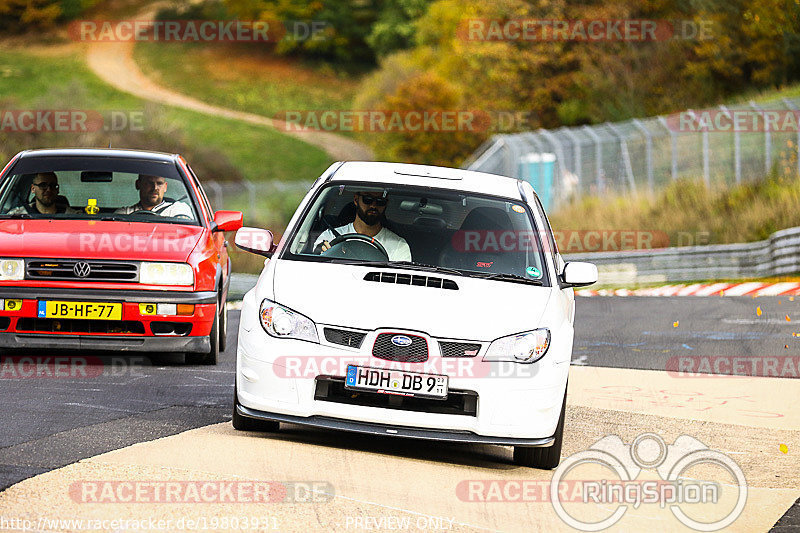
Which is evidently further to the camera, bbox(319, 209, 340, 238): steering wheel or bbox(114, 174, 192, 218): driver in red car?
bbox(114, 174, 192, 218): driver in red car

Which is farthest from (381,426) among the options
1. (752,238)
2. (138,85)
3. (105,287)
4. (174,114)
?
(138,85)

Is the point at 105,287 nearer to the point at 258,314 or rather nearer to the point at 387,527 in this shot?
the point at 258,314

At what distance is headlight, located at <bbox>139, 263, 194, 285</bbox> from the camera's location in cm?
1078

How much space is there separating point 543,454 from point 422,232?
1.96 meters

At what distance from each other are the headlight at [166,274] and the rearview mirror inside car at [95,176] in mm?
1334

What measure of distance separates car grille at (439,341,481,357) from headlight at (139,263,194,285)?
4033mm

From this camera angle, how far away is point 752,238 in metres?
25.9

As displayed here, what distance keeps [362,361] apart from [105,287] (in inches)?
155

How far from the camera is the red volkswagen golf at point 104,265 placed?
10586mm

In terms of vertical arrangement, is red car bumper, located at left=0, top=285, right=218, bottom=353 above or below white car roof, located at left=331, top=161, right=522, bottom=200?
below

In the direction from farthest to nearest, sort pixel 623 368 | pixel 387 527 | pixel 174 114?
1. pixel 174 114
2. pixel 623 368
3. pixel 387 527

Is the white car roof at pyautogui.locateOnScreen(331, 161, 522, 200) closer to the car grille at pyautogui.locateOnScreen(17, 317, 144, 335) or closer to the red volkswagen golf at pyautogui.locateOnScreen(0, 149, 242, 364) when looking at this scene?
the red volkswagen golf at pyautogui.locateOnScreen(0, 149, 242, 364)

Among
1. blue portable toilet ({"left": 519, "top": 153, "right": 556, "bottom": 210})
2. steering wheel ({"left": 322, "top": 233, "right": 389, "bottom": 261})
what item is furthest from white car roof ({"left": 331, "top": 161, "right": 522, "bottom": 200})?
blue portable toilet ({"left": 519, "top": 153, "right": 556, "bottom": 210})

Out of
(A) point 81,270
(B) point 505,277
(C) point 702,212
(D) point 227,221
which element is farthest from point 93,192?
(C) point 702,212
